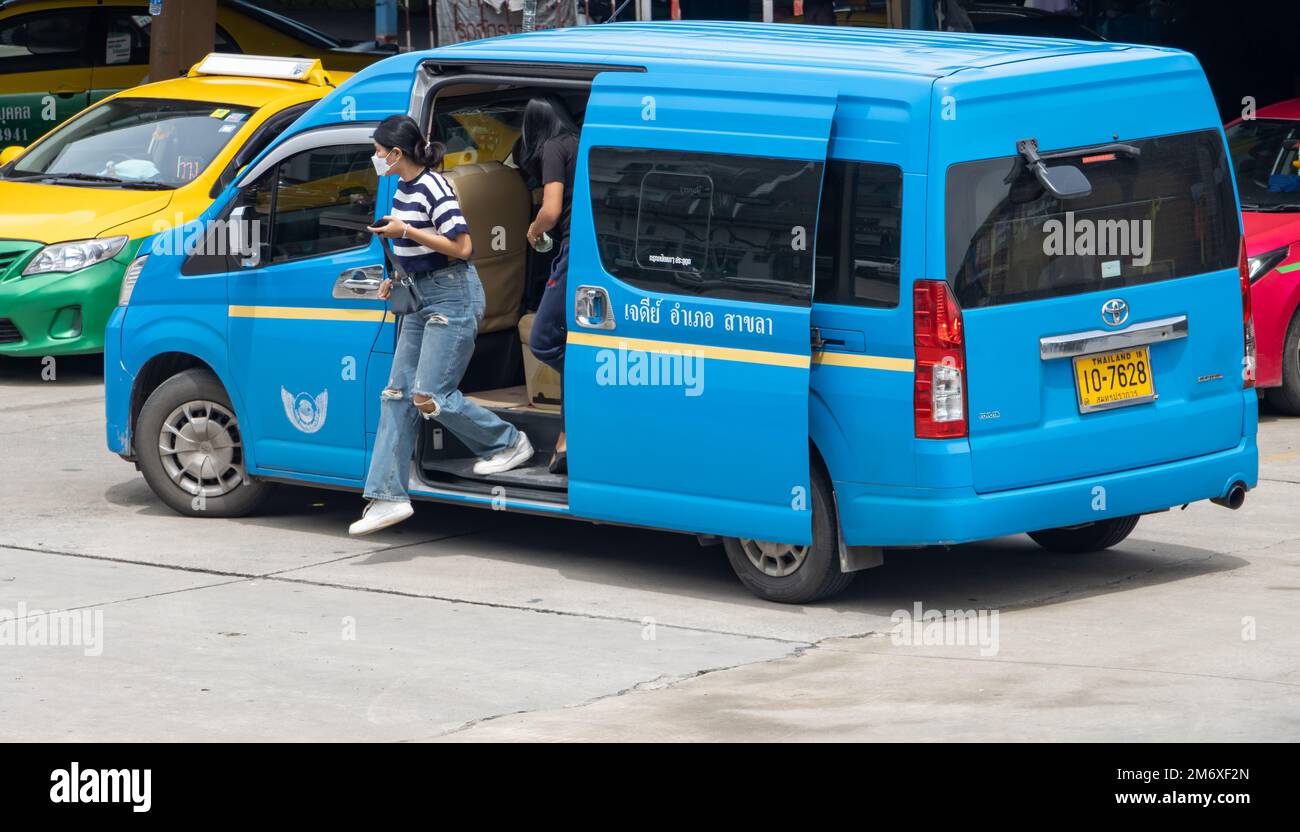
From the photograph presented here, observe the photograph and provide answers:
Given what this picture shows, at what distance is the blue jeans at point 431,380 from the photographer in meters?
8.75

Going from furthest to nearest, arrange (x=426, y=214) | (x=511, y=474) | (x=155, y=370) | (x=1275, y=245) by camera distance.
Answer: (x=1275, y=245)
(x=155, y=370)
(x=511, y=474)
(x=426, y=214)

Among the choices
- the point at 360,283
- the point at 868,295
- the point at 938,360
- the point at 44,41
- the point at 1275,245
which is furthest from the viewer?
the point at 44,41

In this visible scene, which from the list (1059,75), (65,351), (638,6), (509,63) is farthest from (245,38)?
(1059,75)

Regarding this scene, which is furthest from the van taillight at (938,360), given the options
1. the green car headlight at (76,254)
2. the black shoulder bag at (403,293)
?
the green car headlight at (76,254)

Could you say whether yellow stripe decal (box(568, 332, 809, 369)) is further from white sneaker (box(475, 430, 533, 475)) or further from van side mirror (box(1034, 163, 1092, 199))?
van side mirror (box(1034, 163, 1092, 199))

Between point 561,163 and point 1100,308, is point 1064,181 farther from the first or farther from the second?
point 561,163

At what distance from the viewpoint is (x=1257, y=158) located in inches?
522

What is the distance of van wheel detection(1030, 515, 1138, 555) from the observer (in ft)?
28.8

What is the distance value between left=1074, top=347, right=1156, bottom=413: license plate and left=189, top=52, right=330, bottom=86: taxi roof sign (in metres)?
8.06

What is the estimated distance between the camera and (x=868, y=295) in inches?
297

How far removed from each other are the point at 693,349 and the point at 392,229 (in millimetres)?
1601

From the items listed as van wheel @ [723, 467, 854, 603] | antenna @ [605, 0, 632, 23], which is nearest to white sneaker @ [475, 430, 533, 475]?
van wheel @ [723, 467, 854, 603]

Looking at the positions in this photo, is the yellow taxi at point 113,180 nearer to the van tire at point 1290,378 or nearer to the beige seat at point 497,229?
the beige seat at point 497,229

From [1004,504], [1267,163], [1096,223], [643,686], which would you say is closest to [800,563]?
[1004,504]
